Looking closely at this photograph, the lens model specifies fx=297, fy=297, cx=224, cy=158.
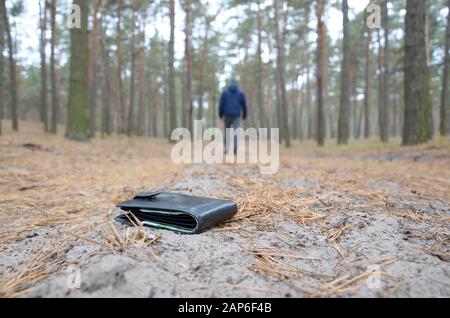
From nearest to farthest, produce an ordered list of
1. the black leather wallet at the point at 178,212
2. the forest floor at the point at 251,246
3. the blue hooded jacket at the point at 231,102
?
the forest floor at the point at 251,246 < the black leather wallet at the point at 178,212 < the blue hooded jacket at the point at 231,102

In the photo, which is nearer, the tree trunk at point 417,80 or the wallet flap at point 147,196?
the wallet flap at point 147,196

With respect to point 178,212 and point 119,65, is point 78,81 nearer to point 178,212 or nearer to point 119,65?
point 178,212

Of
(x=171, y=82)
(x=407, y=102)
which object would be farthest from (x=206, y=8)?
(x=407, y=102)

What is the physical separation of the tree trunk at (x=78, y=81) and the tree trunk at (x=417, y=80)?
8.19m

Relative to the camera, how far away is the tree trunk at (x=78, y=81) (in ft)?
26.1

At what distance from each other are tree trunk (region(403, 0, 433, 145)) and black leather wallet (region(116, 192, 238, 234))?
6770mm

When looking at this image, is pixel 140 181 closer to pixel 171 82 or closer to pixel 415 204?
pixel 415 204

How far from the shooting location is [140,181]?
141 inches

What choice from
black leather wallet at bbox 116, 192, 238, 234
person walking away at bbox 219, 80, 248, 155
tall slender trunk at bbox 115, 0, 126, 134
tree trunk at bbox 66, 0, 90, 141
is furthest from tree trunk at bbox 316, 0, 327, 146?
black leather wallet at bbox 116, 192, 238, 234

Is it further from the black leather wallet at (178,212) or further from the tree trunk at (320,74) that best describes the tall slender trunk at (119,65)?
the black leather wallet at (178,212)

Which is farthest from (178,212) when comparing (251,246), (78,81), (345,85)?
(345,85)

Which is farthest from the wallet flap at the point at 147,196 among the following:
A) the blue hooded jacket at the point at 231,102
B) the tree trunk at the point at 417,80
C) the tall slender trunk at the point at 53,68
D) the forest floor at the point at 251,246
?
the tall slender trunk at the point at 53,68

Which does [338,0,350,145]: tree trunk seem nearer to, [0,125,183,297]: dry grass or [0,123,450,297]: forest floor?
[0,123,450,297]: forest floor
